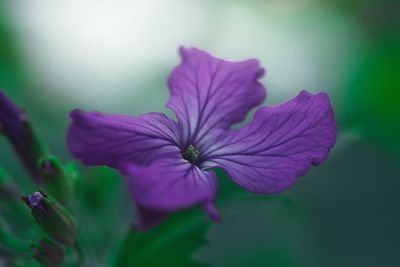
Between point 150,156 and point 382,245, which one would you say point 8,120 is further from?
point 382,245

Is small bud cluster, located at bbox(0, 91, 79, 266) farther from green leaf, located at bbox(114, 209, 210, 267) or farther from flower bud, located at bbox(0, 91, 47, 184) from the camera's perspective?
green leaf, located at bbox(114, 209, 210, 267)

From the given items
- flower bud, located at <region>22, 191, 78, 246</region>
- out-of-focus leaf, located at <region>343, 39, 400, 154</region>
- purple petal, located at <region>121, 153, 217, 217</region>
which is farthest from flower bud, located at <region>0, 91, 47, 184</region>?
out-of-focus leaf, located at <region>343, 39, 400, 154</region>

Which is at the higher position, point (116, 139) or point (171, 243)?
point (116, 139)

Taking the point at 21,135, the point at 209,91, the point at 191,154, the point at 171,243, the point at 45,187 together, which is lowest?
the point at 171,243

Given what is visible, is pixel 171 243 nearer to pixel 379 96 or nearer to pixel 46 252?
pixel 46 252

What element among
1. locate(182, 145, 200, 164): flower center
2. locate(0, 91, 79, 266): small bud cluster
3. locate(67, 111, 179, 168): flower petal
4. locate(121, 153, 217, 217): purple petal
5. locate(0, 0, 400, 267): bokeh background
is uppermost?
locate(67, 111, 179, 168): flower petal

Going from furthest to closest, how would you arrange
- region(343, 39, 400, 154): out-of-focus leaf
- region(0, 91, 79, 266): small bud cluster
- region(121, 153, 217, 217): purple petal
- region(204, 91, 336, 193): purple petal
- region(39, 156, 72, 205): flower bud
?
region(343, 39, 400, 154): out-of-focus leaf
region(39, 156, 72, 205): flower bud
region(0, 91, 79, 266): small bud cluster
region(204, 91, 336, 193): purple petal
region(121, 153, 217, 217): purple petal

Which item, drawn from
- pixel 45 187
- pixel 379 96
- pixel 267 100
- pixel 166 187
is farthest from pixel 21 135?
pixel 267 100
